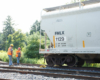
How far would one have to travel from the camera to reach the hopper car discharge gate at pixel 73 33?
304 inches

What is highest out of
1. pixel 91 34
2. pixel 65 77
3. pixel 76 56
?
pixel 91 34

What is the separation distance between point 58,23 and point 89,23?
6.56 ft

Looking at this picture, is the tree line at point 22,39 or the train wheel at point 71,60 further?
the tree line at point 22,39

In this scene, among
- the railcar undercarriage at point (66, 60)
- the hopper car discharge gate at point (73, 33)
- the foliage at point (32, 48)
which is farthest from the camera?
the foliage at point (32, 48)

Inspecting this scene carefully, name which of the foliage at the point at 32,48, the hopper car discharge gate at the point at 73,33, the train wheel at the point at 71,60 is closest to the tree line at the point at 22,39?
the foliage at the point at 32,48

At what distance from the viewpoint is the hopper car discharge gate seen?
7.72 metres

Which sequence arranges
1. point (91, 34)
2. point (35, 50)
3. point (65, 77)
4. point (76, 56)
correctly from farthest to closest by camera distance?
point (35, 50), point (76, 56), point (91, 34), point (65, 77)

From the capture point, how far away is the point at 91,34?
779 centimetres

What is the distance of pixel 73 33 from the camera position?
27.2 ft

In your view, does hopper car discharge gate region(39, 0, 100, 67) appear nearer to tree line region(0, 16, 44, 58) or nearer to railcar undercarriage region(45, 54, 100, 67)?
railcar undercarriage region(45, 54, 100, 67)

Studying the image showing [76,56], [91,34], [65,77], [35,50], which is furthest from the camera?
[35,50]

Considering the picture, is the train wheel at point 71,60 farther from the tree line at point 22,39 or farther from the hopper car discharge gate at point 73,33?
the tree line at point 22,39

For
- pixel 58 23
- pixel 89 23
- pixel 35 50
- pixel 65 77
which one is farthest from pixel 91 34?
pixel 35 50

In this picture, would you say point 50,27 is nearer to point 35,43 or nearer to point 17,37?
point 35,43
